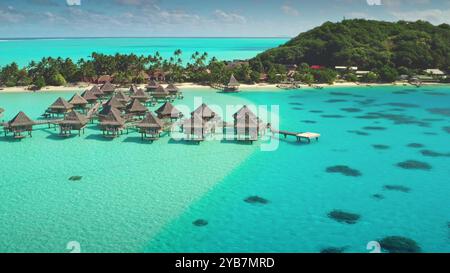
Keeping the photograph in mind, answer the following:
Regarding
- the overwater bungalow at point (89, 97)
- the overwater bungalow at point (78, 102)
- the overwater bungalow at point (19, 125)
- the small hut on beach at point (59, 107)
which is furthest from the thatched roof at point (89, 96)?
the overwater bungalow at point (19, 125)

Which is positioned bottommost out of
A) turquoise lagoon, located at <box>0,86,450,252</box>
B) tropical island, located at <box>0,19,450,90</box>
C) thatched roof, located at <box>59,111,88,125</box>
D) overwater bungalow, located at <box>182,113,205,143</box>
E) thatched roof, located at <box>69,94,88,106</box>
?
turquoise lagoon, located at <box>0,86,450,252</box>

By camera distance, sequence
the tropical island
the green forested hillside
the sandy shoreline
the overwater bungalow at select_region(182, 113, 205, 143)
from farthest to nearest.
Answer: the green forested hillside < the tropical island < the sandy shoreline < the overwater bungalow at select_region(182, 113, 205, 143)

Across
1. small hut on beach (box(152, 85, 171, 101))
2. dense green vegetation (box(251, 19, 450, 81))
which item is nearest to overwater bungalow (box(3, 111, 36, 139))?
small hut on beach (box(152, 85, 171, 101))

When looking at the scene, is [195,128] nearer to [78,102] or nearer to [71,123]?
[71,123]

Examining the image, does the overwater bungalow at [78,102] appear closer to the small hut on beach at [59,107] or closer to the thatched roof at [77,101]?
the thatched roof at [77,101]

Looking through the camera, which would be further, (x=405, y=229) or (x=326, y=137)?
(x=326, y=137)

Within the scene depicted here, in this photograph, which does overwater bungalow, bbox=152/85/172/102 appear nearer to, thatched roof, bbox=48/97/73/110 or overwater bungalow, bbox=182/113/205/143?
thatched roof, bbox=48/97/73/110
